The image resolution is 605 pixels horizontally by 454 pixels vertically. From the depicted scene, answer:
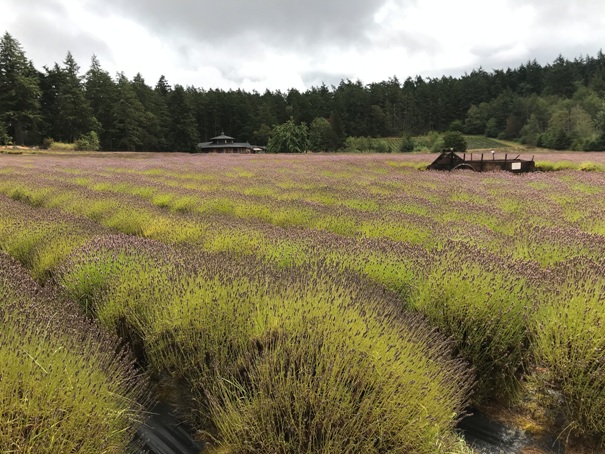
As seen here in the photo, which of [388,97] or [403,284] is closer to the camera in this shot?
[403,284]

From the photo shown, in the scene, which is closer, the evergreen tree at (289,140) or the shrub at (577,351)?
the shrub at (577,351)

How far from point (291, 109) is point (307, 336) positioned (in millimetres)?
109678

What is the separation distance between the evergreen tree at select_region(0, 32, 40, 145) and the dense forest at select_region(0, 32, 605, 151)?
0.48 ft

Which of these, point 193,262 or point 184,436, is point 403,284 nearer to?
point 193,262

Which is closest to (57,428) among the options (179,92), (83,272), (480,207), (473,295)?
(83,272)

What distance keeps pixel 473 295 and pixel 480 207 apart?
5807 mm

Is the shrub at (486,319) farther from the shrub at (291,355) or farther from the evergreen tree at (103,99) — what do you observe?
the evergreen tree at (103,99)

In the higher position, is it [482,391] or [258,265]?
[258,265]

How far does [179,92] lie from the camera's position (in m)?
81.1

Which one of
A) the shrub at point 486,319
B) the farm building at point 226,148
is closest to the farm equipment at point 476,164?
the shrub at point 486,319

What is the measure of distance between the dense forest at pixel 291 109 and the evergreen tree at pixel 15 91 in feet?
0.48

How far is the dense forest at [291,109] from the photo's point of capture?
198 ft

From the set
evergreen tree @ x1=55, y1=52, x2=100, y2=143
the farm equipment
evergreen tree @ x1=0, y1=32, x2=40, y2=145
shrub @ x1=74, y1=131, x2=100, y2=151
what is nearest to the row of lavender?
the farm equipment

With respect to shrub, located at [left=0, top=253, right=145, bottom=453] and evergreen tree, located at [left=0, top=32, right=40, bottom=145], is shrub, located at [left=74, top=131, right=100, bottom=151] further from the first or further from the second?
shrub, located at [left=0, top=253, right=145, bottom=453]
